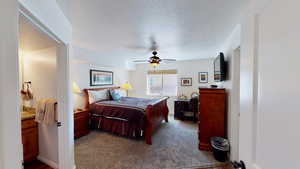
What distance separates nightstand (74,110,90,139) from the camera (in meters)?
3.12

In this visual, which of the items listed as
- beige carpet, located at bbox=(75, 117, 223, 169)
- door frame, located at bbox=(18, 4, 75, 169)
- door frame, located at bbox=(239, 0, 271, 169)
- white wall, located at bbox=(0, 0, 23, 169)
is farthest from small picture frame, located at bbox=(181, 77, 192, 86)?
white wall, located at bbox=(0, 0, 23, 169)

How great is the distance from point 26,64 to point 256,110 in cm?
346

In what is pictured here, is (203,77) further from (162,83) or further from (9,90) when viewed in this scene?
(9,90)

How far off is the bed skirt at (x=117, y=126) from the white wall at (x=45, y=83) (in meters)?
1.43

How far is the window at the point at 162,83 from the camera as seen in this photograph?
18.6ft

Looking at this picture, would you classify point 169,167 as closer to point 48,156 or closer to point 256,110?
point 256,110

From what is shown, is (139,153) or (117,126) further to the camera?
(117,126)

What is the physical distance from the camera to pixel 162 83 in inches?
230

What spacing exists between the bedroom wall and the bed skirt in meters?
2.76

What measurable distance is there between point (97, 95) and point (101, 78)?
2.76 ft

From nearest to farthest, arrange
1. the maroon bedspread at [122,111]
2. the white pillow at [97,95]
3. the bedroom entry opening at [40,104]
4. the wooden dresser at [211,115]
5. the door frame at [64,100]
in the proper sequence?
the door frame at [64,100], the bedroom entry opening at [40,104], the wooden dresser at [211,115], the maroon bedspread at [122,111], the white pillow at [97,95]

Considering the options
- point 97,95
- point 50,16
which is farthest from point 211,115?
point 97,95

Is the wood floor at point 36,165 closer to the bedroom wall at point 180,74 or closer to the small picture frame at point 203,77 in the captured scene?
the bedroom wall at point 180,74

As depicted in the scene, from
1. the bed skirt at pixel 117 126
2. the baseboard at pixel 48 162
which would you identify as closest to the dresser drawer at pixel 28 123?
the baseboard at pixel 48 162
